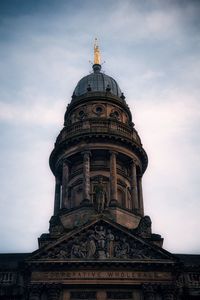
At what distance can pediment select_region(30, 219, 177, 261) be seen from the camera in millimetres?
26859

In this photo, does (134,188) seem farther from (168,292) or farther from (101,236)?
(168,292)

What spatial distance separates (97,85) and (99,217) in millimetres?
17086

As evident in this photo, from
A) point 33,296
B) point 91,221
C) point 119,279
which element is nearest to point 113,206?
point 91,221

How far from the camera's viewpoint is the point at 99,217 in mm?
27984

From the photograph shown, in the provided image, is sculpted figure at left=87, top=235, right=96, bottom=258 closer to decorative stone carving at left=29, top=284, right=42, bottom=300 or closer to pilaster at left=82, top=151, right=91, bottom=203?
decorative stone carving at left=29, top=284, right=42, bottom=300

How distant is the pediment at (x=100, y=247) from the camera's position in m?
26.9

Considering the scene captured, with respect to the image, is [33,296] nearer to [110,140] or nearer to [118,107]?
[110,140]

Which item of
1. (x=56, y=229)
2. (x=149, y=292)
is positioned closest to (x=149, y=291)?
(x=149, y=292)

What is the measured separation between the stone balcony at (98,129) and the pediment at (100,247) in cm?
1011

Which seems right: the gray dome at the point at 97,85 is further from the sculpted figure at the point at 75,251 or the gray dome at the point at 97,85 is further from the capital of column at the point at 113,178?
the sculpted figure at the point at 75,251

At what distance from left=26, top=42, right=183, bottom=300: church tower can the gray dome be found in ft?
0.28

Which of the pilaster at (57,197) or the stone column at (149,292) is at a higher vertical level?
the pilaster at (57,197)

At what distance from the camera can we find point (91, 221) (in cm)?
2786

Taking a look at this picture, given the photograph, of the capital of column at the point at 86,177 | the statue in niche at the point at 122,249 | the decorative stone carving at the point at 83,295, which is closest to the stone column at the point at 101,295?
the decorative stone carving at the point at 83,295
